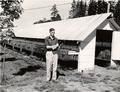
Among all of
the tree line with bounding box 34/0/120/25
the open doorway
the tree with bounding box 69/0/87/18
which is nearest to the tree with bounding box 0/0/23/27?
the open doorway

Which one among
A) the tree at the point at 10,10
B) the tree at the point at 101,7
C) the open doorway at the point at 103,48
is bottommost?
the open doorway at the point at 103,48

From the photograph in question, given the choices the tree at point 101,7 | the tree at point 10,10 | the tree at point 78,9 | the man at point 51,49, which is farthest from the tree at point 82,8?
the man at point 51,49

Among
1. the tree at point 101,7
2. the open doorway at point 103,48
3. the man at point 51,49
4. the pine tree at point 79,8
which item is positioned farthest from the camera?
the pine tree at point 79,8

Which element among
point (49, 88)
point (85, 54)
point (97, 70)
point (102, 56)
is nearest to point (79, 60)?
point (85, 54)

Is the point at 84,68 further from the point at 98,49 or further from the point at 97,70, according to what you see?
the point at 98,49

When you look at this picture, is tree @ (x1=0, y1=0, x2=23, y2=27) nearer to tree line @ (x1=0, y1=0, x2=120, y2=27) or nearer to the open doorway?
tree line @ (x1=0, y1=0, x2=120, y2=27)

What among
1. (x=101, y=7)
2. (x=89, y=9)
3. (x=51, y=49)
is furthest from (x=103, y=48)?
(x=89, y=9)

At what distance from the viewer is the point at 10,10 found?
1111cm

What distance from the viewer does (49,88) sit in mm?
9352

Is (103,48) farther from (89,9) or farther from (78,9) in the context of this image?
(78,9)

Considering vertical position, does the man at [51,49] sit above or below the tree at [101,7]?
below

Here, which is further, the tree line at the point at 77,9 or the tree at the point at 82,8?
the tree at the point at 82,8

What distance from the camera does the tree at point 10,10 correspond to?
10950mm

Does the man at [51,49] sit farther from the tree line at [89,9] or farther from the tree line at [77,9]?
the tree line at [89,9]
